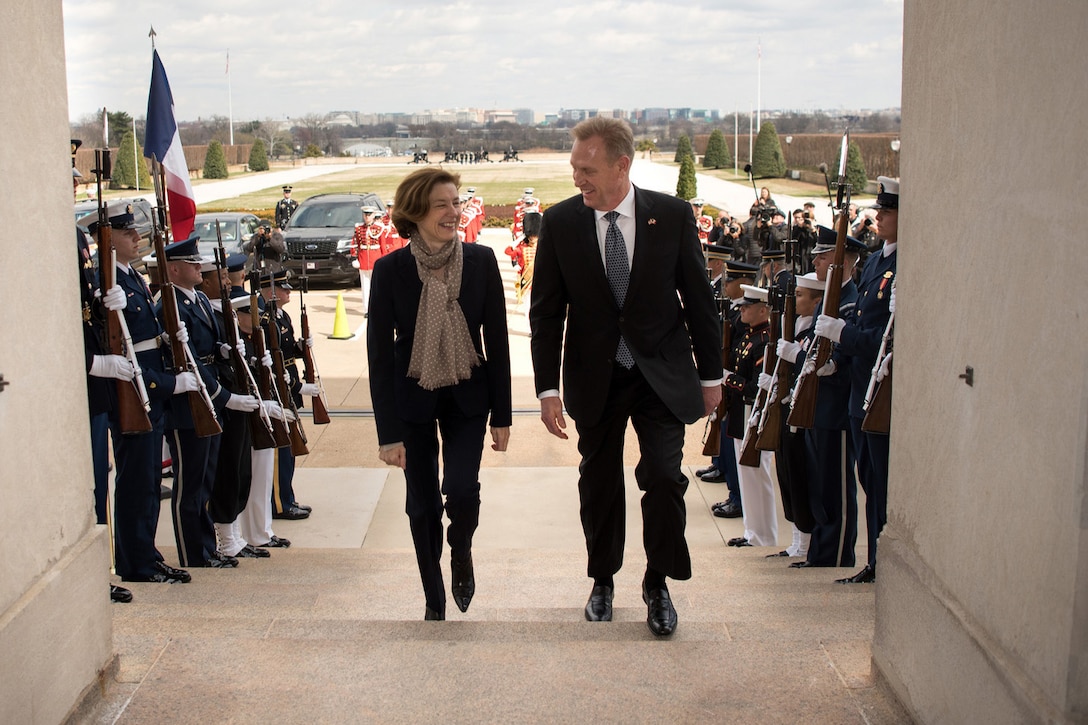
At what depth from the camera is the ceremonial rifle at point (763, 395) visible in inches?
279

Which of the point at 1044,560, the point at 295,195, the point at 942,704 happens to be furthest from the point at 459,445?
the point at 295,195

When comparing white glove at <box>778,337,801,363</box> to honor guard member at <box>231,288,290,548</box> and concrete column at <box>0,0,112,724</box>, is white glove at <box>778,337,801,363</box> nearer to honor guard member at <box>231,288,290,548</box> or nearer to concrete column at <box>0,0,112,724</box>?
honor guard member at <box>231,288,290,548</box>

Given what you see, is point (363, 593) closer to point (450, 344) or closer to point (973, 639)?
point (450, 344)

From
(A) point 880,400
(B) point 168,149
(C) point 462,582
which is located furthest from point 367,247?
(C) point 462,582

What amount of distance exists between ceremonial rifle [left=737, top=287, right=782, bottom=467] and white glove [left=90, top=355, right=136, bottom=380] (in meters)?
3.60

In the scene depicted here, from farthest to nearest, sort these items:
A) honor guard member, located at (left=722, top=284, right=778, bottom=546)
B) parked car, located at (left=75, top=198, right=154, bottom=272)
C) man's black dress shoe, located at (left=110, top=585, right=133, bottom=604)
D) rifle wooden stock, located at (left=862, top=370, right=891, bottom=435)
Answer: parked car, located at (left=75, top=198, right=154, bottom=272)
honor guard member, located at (left=722, top=284, right=778, bottom=546)
rifle wooden stock, located at (left=862, top=370, right=891, bottom=435)
man's black dress shoe, located at (left=110, top=585, right=133, bottom=604)

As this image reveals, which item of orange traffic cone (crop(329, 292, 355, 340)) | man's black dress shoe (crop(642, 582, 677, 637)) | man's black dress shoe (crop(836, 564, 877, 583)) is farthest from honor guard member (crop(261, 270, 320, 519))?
orange traffic cone (crop(329, 292, 355, 340))

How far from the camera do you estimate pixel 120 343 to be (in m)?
5.93

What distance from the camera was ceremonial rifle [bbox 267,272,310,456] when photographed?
7.90m

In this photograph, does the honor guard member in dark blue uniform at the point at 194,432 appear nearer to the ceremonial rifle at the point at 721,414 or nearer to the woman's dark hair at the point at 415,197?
the woman's dark hair at the point at 415,197

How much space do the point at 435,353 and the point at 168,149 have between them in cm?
461

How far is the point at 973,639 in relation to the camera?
8.91ft

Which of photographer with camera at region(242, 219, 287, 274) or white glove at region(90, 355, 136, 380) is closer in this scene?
white glove at region(90, 355, 136, 380)

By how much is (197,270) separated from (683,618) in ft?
11.8
